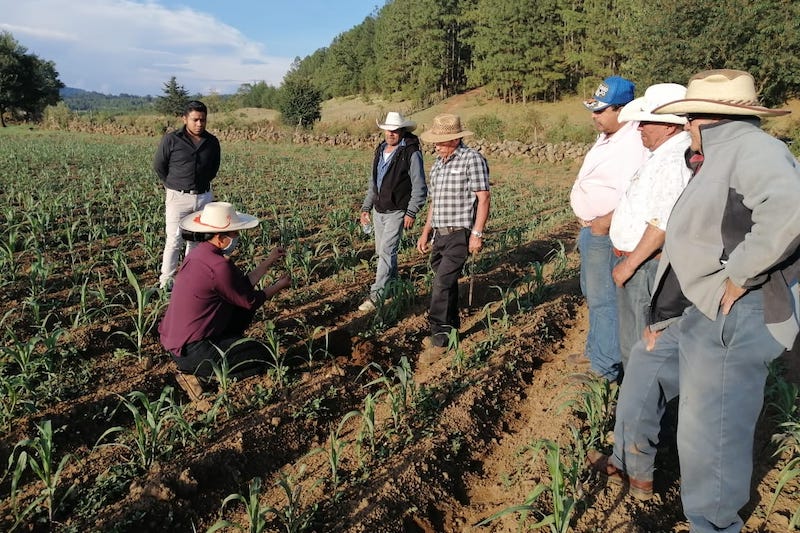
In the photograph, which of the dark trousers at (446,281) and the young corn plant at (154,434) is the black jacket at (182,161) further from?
the young corn plant at (154,434)

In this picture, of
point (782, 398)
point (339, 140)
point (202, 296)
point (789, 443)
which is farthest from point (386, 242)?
point (339, 140)

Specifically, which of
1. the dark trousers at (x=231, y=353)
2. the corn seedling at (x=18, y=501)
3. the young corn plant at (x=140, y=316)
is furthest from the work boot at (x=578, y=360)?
the corn seedling at (x=18, y=501)

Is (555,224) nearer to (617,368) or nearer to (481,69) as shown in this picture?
(617,368)

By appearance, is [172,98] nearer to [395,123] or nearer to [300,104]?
[300,104]

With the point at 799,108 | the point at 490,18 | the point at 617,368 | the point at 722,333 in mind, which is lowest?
the point at 617,368

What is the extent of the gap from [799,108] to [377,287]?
29189 mm

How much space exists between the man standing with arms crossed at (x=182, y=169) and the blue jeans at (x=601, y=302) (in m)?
3.72

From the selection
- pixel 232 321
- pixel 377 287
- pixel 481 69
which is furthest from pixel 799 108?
pixel 232 321

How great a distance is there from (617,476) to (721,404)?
886 mm

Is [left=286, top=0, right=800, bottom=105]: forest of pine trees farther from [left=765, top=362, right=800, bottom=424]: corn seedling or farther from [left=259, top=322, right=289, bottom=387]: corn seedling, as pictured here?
[left=259, top=322, right=289, bottom=387]: corn seedling

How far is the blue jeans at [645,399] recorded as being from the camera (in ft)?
7.91

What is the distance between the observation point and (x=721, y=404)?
6.73 ft

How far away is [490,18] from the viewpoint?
41562 mm

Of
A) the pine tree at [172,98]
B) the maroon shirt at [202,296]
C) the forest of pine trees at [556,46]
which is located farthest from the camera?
the pine tree at [172,98]
